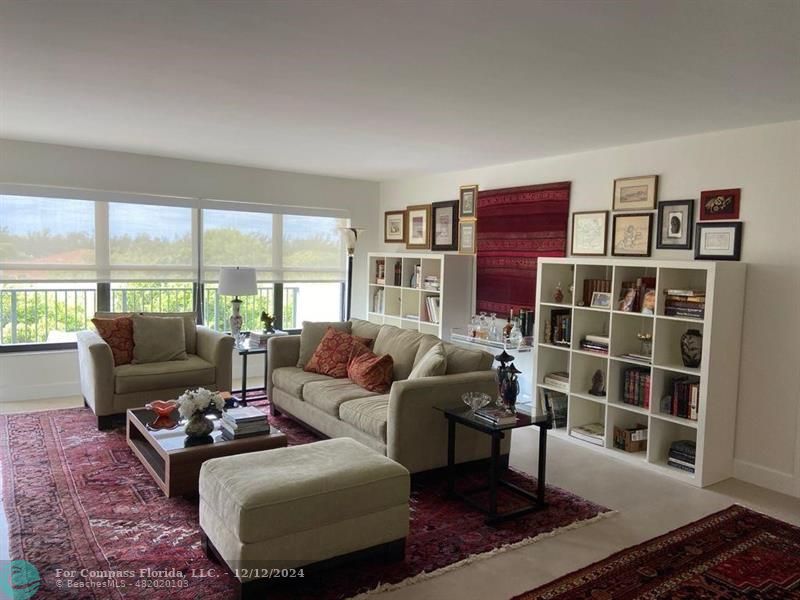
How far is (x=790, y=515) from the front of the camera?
3.36 metres

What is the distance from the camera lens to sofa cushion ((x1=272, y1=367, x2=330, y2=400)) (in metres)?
4.48

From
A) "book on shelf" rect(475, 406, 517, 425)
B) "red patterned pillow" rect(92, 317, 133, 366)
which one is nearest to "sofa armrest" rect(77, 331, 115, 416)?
"red patterned pillow" rect(92, 317, 133, 366)

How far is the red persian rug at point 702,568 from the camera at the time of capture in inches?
99.2

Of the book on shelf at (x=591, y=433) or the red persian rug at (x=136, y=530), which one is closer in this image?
the red persian rug at (x=136, y=530)

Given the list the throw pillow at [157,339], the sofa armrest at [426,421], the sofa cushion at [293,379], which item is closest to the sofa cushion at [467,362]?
the sofa armrest at [426,421]

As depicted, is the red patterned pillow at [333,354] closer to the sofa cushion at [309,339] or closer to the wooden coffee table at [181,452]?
the sofa cushion at [309,339]

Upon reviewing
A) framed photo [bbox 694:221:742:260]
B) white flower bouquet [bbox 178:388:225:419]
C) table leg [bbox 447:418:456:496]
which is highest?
framed photo [bbox 694:221:742:260]

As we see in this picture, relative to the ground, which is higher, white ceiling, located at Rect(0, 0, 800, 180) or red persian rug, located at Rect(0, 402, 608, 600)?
white ceiling, located at Rect(0, 0, 800, 180)

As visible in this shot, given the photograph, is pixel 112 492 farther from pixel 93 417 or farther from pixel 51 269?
pixel 51 269

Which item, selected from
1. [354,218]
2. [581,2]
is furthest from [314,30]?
[354,218]

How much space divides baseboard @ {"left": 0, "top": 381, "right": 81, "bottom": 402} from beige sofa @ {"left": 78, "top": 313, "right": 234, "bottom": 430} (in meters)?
0.60

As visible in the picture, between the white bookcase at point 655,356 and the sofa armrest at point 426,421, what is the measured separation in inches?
47.8

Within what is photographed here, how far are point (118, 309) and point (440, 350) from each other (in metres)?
3.60

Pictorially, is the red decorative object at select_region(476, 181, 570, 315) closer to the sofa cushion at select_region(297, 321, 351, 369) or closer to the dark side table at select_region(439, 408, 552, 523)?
the sofa cushion at select_region(297, 321, 351, 369)
